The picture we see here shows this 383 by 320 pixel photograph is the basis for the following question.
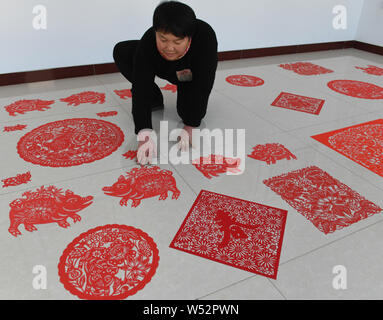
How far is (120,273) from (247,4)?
2.76 metres

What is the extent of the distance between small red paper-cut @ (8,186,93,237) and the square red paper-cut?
0.39m

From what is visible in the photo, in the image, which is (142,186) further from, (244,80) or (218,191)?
(244,80)

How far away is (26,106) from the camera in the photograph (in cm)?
188

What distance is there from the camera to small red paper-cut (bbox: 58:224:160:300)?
83 centimetres

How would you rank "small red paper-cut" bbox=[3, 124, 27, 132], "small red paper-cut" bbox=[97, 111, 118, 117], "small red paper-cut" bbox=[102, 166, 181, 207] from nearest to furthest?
"small red paper-cut" bbox=[102, 166, 181, 207] < "small red paper-cut" bbox=[3, 124, 27, 132] < "small red paper-cut" bbox=[97, 111, 118, 117]

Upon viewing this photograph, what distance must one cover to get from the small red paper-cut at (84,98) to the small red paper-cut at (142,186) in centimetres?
88

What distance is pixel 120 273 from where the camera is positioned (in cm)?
87

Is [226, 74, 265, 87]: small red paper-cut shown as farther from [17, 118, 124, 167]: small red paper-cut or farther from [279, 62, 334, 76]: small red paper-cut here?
[17, 118, 124, 167]: small red paper-cut

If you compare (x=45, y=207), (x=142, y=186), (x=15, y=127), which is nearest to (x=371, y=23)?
(x=142, y=186)

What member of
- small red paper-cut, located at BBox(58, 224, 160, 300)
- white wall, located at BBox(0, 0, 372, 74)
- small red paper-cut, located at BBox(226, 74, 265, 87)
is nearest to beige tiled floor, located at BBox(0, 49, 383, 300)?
small red paper-cut, located at BBox(58, 224, 160, 300)

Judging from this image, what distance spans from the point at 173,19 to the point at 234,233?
2.50 ft

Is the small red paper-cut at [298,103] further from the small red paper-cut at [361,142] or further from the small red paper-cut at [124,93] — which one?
the small red paper-cut at [124,93]

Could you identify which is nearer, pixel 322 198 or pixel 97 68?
pixel 322 198
